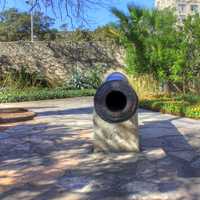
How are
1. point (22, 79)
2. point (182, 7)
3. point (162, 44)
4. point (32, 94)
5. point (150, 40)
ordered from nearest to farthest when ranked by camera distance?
point (162, 44)
point (150, 40)
point (32, 94)
point (22, 79)
point (182, 7)

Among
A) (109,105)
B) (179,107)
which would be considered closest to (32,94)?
(179,107)

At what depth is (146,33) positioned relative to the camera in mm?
13695

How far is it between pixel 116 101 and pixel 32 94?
926 centimetres

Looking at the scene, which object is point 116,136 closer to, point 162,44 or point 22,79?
point 162,44

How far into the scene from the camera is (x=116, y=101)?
19.2 feet

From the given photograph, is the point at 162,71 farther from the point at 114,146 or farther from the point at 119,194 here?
the point at 119,194

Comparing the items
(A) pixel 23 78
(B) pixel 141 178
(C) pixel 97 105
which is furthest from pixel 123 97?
(A) pixel 23 78

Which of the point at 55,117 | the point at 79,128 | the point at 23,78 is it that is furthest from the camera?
the point at 23,78

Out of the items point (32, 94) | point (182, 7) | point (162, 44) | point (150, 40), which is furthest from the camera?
point (182, 7)

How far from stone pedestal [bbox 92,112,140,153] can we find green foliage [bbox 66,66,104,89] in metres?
11.8

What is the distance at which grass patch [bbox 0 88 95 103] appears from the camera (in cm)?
1427

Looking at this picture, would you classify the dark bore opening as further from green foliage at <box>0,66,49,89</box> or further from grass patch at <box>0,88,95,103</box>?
green foliage at <box>0,66,49,89</box>

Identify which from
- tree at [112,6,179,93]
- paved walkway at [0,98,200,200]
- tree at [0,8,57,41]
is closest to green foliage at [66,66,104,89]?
tree at [112,6,179,93]

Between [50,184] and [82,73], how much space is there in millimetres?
13789
